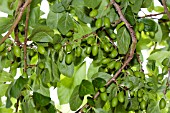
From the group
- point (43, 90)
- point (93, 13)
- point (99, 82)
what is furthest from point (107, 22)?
point (43, 90)

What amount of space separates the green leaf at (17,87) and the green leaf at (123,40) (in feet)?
0.77

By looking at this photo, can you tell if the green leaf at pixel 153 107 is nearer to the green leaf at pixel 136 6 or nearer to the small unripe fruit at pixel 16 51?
the green leaf at pixel 136 6

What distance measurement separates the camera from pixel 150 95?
0.92m

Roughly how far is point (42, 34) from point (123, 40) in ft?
0.63

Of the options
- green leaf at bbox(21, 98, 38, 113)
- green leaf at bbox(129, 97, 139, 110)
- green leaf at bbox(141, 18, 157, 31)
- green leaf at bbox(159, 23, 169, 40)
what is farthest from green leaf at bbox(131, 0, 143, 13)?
green leaf at bbox(159, 23, 169, 40)

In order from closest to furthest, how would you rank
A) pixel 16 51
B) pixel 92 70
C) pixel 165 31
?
pixel 16 51, pixel 92 70, pixel 165 31

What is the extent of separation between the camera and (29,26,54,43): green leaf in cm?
83

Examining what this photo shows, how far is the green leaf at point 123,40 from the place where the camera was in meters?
0.87

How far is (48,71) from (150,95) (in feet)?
0.86

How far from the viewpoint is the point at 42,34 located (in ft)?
2.74

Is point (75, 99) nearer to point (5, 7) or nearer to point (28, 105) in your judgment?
point (28, 105)

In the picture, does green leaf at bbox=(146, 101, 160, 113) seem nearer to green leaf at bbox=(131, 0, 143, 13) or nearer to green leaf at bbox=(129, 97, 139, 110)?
green leaf at bbox=(129, 97, 139, 110)

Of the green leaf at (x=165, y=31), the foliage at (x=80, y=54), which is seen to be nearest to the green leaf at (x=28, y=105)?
the foliage at (x=80, y=54)

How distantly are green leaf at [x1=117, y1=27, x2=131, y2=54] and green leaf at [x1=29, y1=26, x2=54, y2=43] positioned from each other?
0.16m
